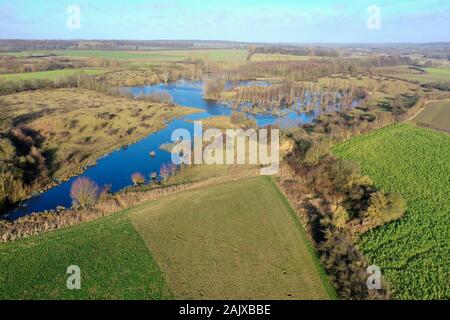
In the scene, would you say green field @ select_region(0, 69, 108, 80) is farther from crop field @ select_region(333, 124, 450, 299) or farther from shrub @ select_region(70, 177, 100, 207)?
crop field @ select_region(333, 124, 450, 299)

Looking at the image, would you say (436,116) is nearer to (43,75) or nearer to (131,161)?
(131,161)

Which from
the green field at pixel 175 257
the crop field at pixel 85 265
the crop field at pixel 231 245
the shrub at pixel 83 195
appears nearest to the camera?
the crop field at pixel 85 265

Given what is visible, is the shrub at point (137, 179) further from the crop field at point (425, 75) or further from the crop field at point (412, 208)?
the crop field at point (425, 75)

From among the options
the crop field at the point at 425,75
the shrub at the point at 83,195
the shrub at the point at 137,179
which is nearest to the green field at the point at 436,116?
the crop field at the point at 425,75

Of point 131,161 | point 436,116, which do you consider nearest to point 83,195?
point 131,161

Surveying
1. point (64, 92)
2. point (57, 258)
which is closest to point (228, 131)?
point (57, 258)

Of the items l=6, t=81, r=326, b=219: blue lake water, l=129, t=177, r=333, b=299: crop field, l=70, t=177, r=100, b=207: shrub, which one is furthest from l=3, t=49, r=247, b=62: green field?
l=129, t=177, r=333, b=299: crop field
